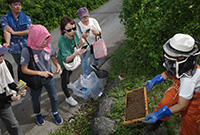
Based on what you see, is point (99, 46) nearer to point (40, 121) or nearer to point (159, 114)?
point (40, 121)

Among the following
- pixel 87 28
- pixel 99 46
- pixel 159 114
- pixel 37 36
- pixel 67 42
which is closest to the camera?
pixel 159 114

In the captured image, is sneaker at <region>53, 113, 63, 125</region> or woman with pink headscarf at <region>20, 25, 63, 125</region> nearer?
woman with pink headscarf at <region>20, 25, 63, 125</region>

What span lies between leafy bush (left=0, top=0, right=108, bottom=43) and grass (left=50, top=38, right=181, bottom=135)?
5.53m

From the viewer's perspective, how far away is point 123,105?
4254mm

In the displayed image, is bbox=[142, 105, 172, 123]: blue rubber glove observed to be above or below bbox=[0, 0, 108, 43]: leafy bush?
below

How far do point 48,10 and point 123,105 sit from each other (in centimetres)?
774

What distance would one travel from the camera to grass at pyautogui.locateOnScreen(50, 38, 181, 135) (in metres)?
3.73

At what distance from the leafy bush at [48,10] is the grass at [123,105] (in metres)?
5.53

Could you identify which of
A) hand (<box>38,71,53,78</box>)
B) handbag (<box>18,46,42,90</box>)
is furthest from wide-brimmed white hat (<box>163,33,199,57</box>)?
handbag (<box>18,46,42,90</box>)

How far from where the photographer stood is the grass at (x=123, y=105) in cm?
373

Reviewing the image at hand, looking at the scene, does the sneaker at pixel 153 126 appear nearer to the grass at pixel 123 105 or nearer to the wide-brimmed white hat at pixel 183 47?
the grass at pixel 123 105

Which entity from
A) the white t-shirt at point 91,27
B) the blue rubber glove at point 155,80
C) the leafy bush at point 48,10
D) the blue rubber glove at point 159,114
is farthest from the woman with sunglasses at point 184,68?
the leafy bush at point 48,10

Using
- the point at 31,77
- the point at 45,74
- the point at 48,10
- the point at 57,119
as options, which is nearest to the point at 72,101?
the point at 57,119

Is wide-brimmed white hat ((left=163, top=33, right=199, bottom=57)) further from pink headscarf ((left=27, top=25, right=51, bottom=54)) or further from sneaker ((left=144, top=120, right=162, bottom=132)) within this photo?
pink headscarf ((left=27, top=25, right=51, bottom=54))
